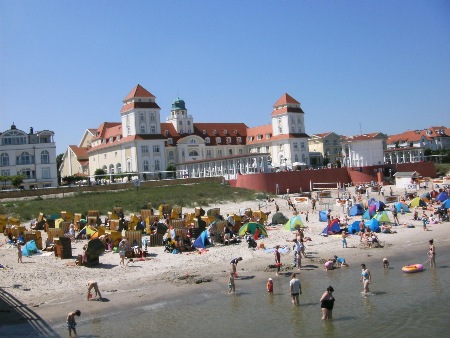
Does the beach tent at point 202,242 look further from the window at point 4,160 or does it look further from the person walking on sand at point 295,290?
the window at point 4,160

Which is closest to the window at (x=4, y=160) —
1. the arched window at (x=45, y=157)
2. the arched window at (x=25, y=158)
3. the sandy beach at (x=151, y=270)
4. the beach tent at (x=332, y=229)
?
the arched window at (x=25, y=158)

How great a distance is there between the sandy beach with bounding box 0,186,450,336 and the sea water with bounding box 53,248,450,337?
4.07 ft

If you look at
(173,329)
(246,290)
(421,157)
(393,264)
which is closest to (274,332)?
(173,329)

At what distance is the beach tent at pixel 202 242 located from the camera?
2750cm

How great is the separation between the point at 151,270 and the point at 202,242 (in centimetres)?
502

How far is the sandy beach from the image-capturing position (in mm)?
19058

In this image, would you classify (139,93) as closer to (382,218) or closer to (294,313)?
(382,218)

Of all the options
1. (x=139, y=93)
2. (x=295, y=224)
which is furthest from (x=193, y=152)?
(x=295, y=224)

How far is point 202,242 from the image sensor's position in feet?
90.7

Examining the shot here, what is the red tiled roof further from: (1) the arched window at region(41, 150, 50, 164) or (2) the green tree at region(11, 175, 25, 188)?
(2) the green tree at region(11, 175, 25, 188)

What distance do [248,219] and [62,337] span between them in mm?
17809

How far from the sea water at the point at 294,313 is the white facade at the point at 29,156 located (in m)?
44.1

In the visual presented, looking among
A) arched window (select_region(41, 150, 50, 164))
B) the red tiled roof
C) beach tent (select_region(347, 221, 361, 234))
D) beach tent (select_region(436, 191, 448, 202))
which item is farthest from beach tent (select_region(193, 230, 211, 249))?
the red tiled roof

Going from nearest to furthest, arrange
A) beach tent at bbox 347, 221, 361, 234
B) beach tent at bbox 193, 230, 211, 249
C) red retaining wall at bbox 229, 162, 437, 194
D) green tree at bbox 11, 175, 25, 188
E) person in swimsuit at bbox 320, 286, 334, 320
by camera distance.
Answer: person in swimsuit at bbox 320, 286, 334, 320 → beach tent at bbox 193, 230, 211, 249 → beach tent at bbox 347, 221, 361, 234 → green tree at bbox 11, 175, 25, 188 → red retaining wall at bbox 229, 162, 437, 194
